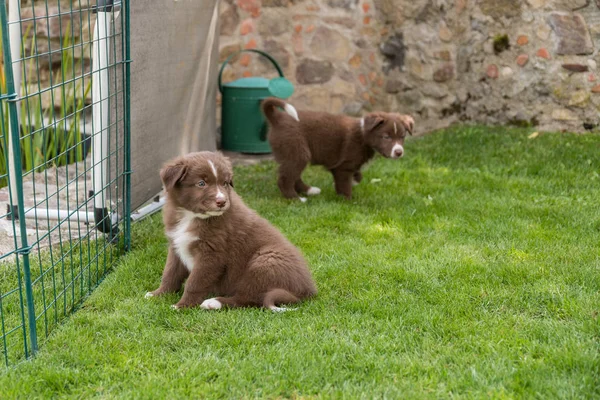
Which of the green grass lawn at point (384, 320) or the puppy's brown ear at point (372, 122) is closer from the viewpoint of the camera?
the green grass lawn at point (384, 320)

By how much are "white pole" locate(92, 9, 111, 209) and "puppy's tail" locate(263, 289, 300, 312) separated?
143 cm

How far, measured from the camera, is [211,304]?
4230mm

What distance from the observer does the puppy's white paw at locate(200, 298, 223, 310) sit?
13.9ft

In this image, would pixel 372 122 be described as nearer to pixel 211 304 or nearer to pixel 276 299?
pixel 276 299

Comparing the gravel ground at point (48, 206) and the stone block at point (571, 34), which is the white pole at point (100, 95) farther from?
the stone block at point (571, 34)

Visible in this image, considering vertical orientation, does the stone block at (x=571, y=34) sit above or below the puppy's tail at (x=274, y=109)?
above

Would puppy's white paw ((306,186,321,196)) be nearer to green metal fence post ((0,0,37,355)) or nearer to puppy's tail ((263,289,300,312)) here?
puppy's tail ((263,289,300,312))

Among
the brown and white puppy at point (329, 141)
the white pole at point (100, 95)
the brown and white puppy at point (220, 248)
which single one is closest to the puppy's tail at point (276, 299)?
the brown and white puppy at point (220, 248)

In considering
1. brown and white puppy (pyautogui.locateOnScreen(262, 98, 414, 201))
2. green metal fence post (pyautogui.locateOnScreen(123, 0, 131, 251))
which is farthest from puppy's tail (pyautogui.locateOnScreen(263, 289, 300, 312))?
brown and white puppy (pyautogui.locateOnScreen(262, 98, 414, 201))

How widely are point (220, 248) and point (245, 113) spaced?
459cm

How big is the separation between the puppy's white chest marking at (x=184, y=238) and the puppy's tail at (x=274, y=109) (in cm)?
271

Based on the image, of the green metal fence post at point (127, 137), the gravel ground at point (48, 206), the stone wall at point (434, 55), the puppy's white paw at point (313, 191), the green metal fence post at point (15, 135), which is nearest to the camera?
the green metal fence post at point (15, 135)

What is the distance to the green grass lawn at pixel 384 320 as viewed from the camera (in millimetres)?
3350

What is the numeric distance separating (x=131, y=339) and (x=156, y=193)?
2763mm
